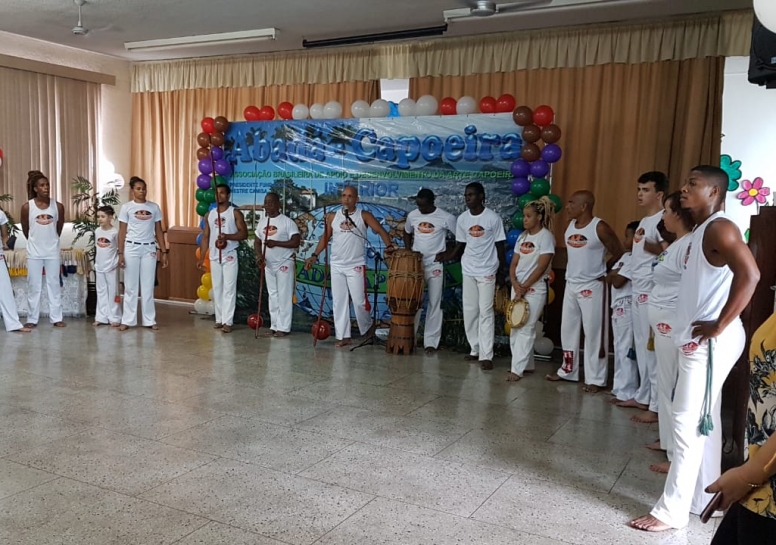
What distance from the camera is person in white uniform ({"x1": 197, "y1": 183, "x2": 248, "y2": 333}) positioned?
7.81 meters

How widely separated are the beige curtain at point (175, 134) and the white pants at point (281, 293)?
295 centimetres

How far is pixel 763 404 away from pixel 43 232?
769 centimetres

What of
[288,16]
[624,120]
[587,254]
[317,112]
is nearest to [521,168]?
[587,254]

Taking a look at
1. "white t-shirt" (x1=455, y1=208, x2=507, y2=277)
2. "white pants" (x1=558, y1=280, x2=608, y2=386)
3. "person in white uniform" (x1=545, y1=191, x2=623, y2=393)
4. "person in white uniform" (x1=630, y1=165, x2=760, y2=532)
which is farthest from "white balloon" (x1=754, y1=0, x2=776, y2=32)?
"white t-shirt" (x1=455, y1=208, x2=507, y2=277)

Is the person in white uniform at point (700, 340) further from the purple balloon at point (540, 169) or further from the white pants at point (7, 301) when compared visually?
the white pants at point (7, 301)

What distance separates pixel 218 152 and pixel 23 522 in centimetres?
578

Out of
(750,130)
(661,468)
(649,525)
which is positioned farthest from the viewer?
(750,130)

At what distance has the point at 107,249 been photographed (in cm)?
796

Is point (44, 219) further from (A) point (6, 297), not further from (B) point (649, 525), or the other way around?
(B) point (649, 525)

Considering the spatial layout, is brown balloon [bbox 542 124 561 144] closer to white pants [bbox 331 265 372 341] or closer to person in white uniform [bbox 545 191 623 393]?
person in white uniform [bbox 545 191 623 393]

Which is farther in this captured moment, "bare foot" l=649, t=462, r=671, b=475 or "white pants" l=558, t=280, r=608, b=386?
"white pants" l=558, t=280, r=608, b=386

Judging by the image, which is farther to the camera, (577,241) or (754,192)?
(754,192)

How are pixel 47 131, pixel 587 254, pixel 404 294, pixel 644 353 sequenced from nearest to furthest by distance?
pixel 644 353, pixel 587 254, pixel 404 294, pixel 47 131

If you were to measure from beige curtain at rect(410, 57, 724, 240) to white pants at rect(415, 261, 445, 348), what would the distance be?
1.64 m
